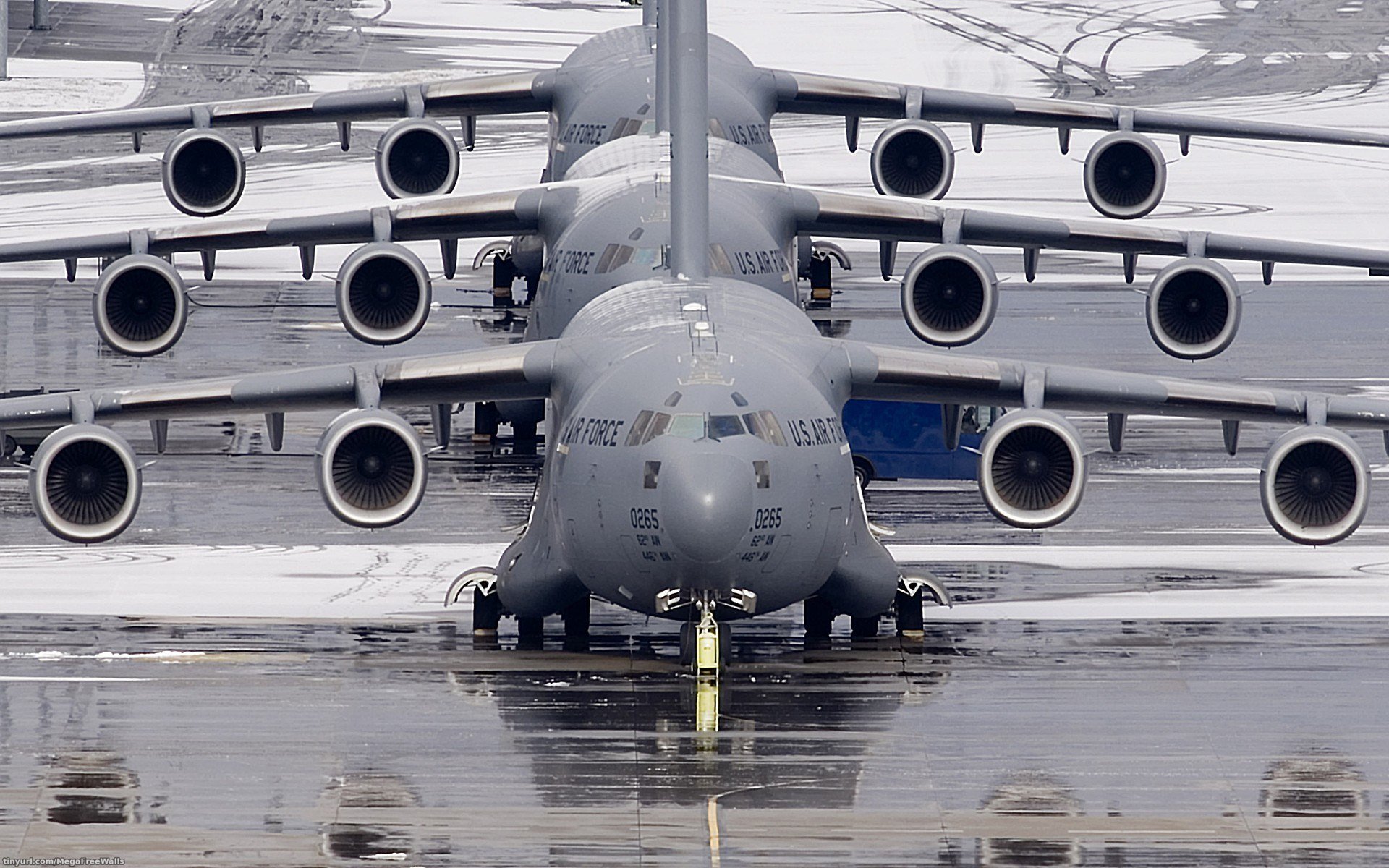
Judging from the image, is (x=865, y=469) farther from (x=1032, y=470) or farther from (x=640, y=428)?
(x=640, y=428)

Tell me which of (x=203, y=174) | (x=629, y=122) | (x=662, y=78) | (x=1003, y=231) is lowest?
(x=1003, y=231)

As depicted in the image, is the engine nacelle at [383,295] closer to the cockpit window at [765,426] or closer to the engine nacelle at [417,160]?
the engine nacelle at [417,160]

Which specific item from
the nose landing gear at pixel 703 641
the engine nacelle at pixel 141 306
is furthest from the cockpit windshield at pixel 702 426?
the engine nacelle at pixel 141 306

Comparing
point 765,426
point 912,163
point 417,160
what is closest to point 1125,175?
point 912,163

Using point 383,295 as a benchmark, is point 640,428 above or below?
below

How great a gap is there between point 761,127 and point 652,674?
Answer: 17075 mm

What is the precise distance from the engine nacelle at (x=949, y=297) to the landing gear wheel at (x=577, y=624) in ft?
26.4

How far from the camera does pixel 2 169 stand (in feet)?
206

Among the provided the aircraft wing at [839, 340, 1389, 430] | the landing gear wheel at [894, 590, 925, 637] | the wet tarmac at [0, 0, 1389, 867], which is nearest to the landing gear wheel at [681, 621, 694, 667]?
the wet tarmac at [0, 0, 1389, 867]

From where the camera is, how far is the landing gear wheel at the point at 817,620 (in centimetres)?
2667

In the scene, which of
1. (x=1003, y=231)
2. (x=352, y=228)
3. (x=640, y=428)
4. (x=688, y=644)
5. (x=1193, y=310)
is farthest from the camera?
(x=1003, y=231)

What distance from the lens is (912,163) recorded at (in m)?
40.5

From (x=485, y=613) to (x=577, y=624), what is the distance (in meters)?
0.93

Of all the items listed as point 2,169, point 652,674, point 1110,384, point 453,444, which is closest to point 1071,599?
point 1110,384
